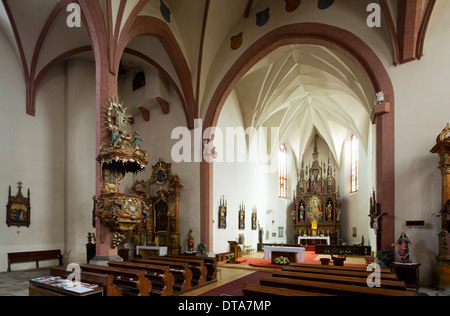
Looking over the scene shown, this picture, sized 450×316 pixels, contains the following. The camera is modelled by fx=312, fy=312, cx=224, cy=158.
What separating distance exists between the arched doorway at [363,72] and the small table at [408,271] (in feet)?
2.83

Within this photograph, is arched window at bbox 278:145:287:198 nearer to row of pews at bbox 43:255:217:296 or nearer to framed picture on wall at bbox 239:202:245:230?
framed picture on wall at bbox 239:202:245:230

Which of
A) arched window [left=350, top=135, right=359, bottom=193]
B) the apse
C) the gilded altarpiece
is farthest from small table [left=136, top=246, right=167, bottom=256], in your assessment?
arched window [left=350, top=135, right=359, bottom=193]

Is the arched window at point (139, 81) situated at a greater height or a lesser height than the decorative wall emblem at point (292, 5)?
lesser

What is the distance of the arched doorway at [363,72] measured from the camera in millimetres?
9219

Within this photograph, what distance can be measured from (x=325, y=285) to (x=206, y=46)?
11.5 m

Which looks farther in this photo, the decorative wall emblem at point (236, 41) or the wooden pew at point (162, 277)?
the decorative wall emblem at point (236, 41)

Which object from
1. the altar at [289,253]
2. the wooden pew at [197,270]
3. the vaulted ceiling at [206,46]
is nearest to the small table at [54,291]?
the wooden pew at [197,270]

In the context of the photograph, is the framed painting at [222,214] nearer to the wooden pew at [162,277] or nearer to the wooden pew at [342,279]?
the wooden pew at [162,277]

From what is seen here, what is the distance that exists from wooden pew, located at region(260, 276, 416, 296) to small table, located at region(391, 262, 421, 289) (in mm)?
4460

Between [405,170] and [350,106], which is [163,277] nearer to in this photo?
[405,170]

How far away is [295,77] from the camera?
1795 centimetres

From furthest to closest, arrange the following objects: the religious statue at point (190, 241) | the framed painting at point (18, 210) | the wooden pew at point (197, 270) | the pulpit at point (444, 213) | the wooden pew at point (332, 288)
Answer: the religious statue at point (190, 241) → the framed painting at point (18, 210) → the wooden pew at point (197, 270) → the pulpit at point (444, 213) → the wooden pew at point (332, 288)
